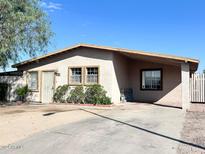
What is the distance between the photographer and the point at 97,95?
1502 centimetres

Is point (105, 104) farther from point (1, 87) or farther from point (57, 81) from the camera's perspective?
point (1, 87)

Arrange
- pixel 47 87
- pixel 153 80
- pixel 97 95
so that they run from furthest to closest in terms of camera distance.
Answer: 1. pixel 153 80
2. pixel 47 87
3. pixel 97 95

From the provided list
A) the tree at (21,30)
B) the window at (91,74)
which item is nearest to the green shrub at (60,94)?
the window at (91,74)

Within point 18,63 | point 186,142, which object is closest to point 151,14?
point 18,63

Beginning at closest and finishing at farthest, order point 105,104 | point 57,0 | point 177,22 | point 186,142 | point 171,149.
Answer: point 171,149
point 186,142
point 105,104
point 57,0
point 177,22

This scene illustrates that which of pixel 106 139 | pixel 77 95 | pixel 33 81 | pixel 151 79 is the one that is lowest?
pixel 106 139

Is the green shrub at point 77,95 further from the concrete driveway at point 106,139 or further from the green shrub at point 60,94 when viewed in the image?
the concrete driveway at point 106,139

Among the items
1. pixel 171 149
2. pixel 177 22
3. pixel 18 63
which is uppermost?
pixel 177 22

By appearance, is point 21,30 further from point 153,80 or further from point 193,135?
point 193,135

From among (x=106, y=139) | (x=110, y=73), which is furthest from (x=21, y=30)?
(x=106, y=139)

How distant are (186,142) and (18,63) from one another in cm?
1415

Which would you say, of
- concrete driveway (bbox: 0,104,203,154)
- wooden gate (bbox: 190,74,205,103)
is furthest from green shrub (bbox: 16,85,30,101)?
wooden gate (bbox: 190,74,205,103)

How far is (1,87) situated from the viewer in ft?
58.1

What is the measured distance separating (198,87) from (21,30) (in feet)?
38.6
